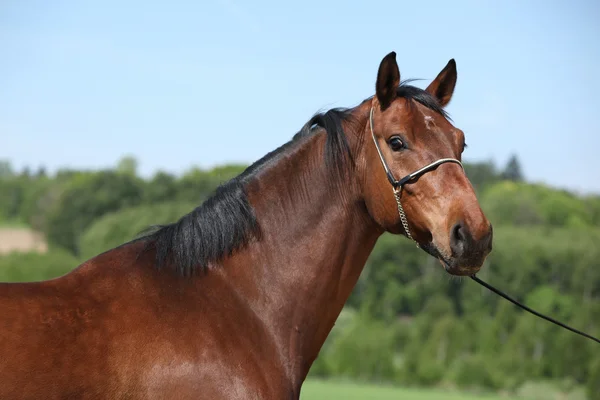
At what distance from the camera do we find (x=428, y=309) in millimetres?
48875

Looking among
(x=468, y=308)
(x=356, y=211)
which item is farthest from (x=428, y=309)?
(x=356, y=211)

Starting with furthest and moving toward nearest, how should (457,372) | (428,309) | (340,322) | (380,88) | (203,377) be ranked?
(428,309), (340,322), (457,372), (380,88), (203,377)

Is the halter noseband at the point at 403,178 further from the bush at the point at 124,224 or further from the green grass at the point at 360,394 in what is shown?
the bush at the point at 124,224

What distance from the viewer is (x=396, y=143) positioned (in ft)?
13.5

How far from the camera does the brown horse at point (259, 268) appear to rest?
11.4 ft

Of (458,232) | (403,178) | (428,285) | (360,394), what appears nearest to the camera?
(458,232)

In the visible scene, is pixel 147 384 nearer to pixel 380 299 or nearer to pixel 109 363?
pixel 109 363

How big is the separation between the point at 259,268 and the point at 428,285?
4992cm

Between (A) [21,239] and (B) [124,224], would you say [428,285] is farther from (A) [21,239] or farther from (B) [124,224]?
(A) [21,239]

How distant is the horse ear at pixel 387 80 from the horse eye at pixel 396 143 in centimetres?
24

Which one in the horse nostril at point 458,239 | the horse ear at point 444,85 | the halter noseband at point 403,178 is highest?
the horse ear at point 444,85

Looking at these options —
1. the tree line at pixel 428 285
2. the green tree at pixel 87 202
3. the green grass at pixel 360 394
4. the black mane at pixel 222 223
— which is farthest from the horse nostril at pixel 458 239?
the green tree at pixel 87 202

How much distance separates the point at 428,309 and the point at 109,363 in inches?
1851

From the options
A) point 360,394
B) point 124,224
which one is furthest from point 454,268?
→ point 124,224
